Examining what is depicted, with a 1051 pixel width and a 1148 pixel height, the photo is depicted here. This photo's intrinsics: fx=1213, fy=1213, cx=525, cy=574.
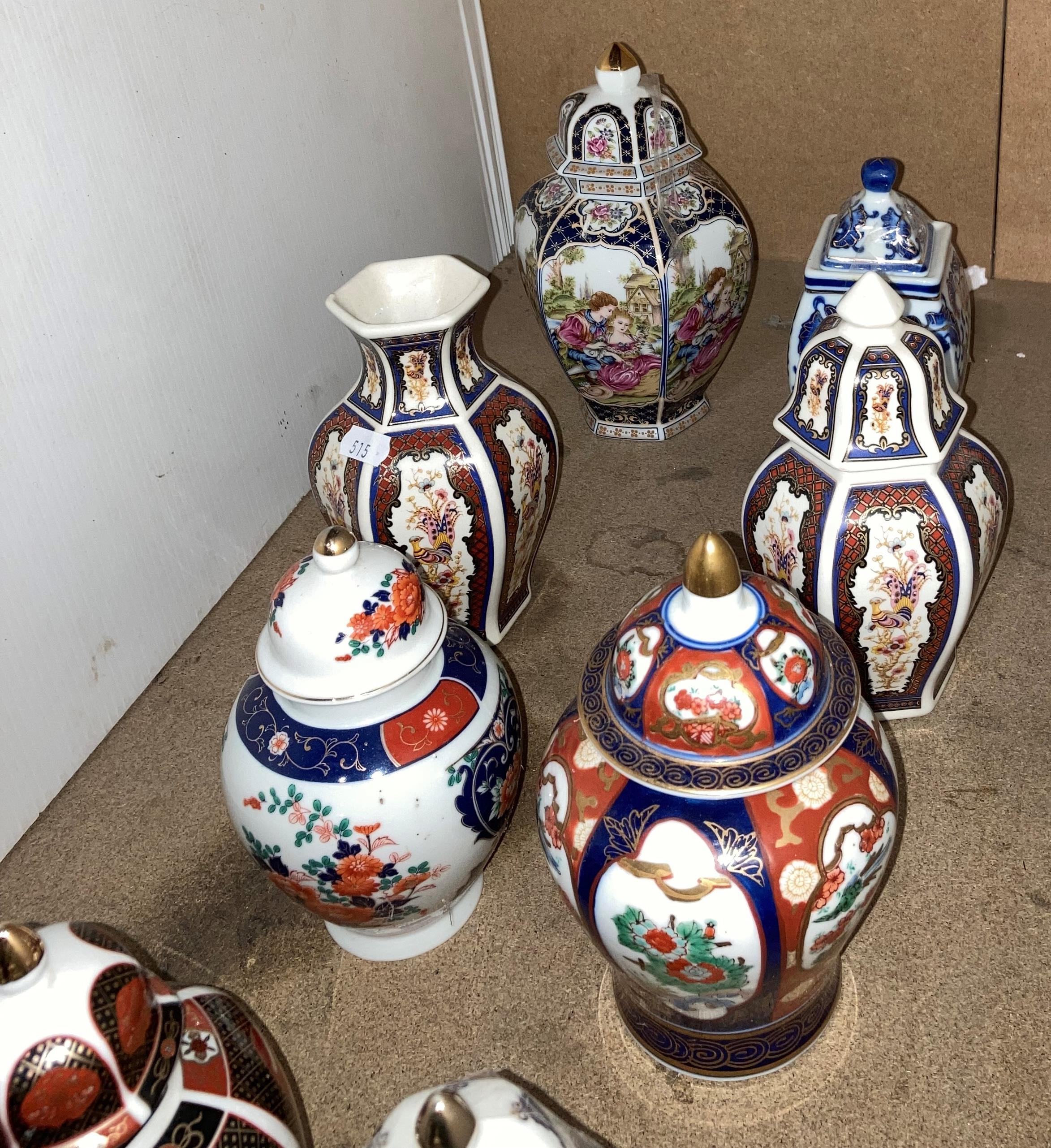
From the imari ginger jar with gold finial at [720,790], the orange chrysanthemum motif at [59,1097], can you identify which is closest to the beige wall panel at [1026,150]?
the imari ginger jar with gold finial at [720,790]

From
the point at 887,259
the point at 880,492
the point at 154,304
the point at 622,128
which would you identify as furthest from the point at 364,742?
the point at 622,128

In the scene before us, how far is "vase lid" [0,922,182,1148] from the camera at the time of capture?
96 centimetres

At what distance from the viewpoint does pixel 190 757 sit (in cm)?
204

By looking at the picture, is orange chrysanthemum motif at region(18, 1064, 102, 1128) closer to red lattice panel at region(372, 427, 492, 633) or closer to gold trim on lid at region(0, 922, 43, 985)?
gold trim on lid at region(0, 922, 43, 985)

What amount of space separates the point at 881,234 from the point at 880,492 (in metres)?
0.69

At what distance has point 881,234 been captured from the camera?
2123mm

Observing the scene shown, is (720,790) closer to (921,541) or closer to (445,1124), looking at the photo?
(445,1124)

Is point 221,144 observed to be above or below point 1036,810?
above

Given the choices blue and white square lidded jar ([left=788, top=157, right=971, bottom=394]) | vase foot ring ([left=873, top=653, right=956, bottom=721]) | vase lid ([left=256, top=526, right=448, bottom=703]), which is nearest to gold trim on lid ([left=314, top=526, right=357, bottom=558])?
Result: vase lid ([left=256, top=526, right=448, bottom=703])

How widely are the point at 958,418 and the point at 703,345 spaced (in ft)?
3.06

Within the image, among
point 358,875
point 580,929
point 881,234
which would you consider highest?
point 881,234

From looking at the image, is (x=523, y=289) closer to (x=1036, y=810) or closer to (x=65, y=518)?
(x=65, y=518)

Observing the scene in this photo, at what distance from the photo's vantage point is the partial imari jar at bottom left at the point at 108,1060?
962 millimetres

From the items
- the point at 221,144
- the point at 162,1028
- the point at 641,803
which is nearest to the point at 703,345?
the point at 221,144
